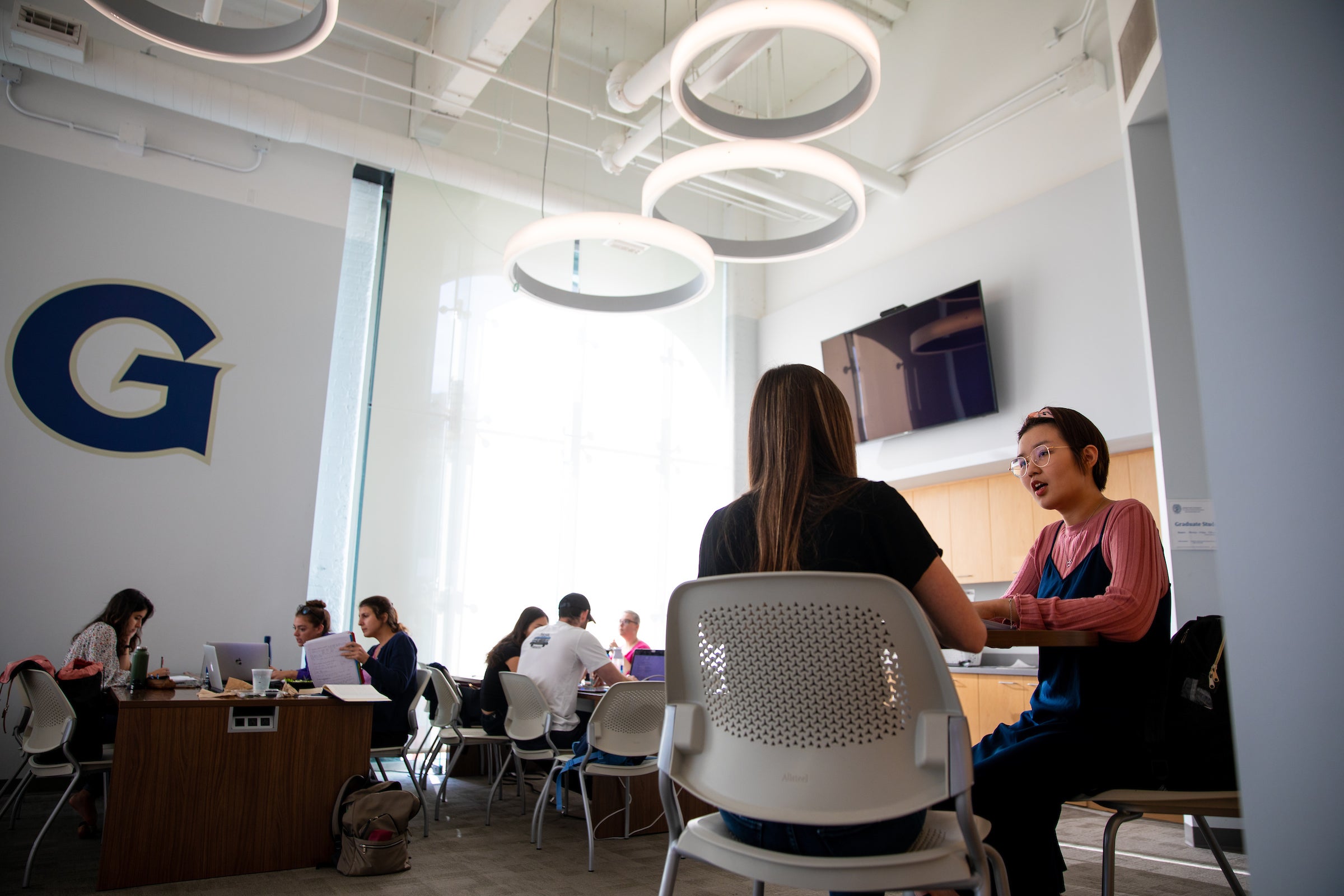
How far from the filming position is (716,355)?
9.30m

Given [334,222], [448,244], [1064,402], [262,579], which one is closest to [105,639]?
[262,579]

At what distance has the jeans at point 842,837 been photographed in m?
1.11

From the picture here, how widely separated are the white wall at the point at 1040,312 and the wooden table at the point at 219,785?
5.10 metres

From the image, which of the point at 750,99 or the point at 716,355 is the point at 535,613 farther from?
the point at 750,99

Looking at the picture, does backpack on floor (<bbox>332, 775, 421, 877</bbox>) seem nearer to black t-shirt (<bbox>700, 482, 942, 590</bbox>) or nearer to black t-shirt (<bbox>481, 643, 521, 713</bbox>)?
black t-shirt (<bbox>481, 643, 521, 713</bbox>)

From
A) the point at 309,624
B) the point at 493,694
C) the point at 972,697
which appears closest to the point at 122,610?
the point at 309,624

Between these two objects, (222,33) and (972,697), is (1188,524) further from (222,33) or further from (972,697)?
(222,33)

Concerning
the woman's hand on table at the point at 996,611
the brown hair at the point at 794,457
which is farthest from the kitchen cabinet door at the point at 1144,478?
the brown hair at the point at 794,457

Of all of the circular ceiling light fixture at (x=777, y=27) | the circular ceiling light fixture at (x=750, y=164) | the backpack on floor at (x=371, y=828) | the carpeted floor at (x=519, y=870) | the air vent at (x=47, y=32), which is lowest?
the carpeted floor at (x=519, y=870)

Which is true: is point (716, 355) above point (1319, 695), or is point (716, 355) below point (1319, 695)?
above

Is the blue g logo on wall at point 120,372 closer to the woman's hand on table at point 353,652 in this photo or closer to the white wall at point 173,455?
the white wall at point 173,455

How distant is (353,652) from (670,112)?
5317 mm

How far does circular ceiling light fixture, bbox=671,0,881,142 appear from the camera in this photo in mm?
3799

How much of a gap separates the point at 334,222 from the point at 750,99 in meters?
4.60
